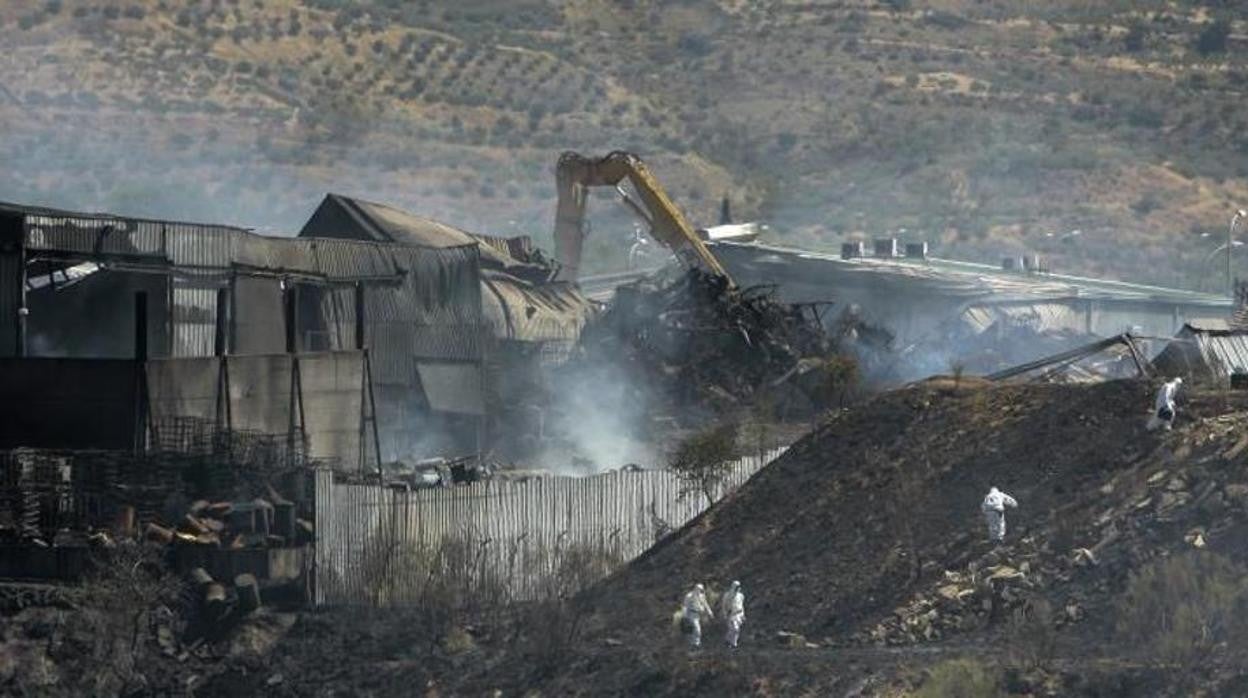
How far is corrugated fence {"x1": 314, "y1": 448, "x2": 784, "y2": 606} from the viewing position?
35.5m

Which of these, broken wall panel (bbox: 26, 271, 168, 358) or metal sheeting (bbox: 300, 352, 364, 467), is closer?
metal sheeting (bbox: 300, 352, 364, 467)

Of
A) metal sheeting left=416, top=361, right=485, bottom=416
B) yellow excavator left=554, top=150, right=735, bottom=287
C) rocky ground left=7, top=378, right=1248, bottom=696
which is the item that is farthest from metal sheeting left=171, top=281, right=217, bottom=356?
yellow excavator left=554, top=150, right=735, bottom=287

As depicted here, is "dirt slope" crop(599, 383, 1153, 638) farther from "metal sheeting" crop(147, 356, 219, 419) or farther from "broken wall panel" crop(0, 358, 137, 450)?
"broken wall panel" crop(0, 358, 137, 450)

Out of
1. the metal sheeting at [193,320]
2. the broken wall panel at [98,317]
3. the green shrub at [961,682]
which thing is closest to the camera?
the green shrub at [961,682]

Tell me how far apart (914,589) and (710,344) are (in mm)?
20038

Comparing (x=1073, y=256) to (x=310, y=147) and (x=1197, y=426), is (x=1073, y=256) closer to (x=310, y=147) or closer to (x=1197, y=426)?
(x=310, y=147)

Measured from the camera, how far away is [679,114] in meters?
118

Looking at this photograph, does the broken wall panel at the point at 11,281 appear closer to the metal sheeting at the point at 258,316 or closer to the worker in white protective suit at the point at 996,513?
the metal sheeting at the point at 258,316

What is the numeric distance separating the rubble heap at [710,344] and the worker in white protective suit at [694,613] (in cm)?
1838

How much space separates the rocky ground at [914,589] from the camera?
29281 millimetres

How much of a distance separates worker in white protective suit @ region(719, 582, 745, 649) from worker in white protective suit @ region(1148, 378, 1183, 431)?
6157mm

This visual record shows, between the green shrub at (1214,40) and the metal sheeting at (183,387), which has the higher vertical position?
the green shrub at (1214,40)

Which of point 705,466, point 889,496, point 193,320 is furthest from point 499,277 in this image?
point 889,496

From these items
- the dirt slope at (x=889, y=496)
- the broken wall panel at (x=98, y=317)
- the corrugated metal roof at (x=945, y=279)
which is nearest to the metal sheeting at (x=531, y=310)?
the broken wall panel at (x=98, y=317)
